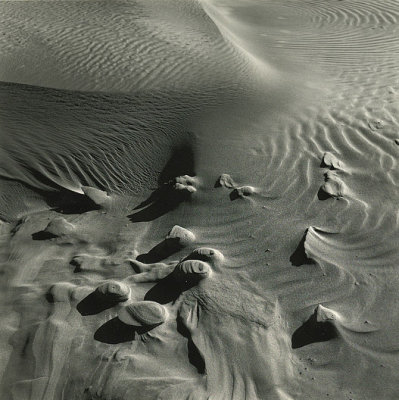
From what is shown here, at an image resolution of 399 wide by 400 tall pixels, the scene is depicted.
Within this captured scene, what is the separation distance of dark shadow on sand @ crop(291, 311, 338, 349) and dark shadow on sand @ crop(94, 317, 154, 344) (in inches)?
36.6

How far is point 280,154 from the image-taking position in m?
4.57

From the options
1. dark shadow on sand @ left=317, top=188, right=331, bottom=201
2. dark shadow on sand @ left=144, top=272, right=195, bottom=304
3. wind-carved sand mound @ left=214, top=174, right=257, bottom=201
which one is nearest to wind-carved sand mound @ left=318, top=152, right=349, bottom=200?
dark shadow on sand @ left=317, top=188, right=331, bottom=201

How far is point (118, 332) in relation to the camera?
10.2ft

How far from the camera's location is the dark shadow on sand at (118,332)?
3062 millimetres

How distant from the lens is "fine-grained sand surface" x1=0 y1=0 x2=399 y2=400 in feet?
9.51

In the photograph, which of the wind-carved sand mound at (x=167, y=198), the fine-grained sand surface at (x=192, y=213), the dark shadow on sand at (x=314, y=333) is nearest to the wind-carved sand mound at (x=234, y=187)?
the fine-grained sand surface at (x=192, y=213)

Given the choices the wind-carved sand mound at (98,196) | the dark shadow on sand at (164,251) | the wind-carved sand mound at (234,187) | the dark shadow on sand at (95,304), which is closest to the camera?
the dark shadow on sand at (95,304)

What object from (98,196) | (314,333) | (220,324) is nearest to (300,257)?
(314,333)

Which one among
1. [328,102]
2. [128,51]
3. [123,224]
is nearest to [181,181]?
[123,224]

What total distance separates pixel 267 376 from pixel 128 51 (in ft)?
14.9

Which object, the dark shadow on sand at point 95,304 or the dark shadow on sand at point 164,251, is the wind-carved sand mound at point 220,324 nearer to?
the dark shadow on sand at point 164,251

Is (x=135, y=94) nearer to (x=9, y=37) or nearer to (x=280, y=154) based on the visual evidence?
(x=280, y=154)

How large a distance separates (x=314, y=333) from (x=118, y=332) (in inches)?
49.5

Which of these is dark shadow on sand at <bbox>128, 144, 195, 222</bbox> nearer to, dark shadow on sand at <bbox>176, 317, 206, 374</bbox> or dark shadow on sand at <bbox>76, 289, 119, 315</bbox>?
dark shadow on sand at <bbox>76, 289, 119, 315</bbox>
